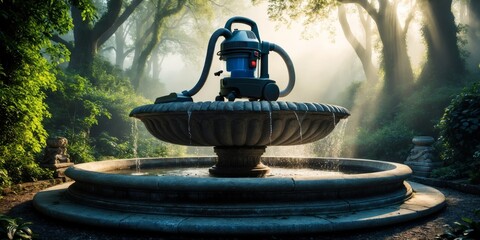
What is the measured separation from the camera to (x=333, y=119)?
5.09 meters

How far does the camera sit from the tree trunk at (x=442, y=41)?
59.9ft

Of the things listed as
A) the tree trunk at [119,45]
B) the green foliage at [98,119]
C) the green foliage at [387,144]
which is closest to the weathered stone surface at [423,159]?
the green foliage at [387,144]

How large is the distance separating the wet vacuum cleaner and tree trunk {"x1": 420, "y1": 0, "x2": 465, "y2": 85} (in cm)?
1608

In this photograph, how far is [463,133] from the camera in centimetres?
819

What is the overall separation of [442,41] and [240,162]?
17.6 metres

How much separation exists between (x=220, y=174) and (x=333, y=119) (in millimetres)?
2049

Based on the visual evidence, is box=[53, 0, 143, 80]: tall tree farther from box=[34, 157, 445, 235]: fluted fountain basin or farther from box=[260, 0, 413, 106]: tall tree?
box=[34, 157, 445, 235]: fluted fountain basin

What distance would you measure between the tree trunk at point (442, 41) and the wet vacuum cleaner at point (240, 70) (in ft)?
52.8

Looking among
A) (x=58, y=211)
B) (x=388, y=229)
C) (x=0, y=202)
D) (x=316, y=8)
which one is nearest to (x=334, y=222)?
(x=388, y=229)

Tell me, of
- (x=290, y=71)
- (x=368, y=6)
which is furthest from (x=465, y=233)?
(x=368, y=6)

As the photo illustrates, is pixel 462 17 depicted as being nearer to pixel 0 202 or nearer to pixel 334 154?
pixel 334 154

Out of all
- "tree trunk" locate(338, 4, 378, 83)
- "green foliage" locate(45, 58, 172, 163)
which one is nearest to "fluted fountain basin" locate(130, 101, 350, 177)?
"green foliage" locate(45, 58, 172, 163)

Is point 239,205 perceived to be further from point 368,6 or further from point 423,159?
point 368,6

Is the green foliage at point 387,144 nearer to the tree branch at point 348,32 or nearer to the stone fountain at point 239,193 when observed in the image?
the tree branch at point 348,32
